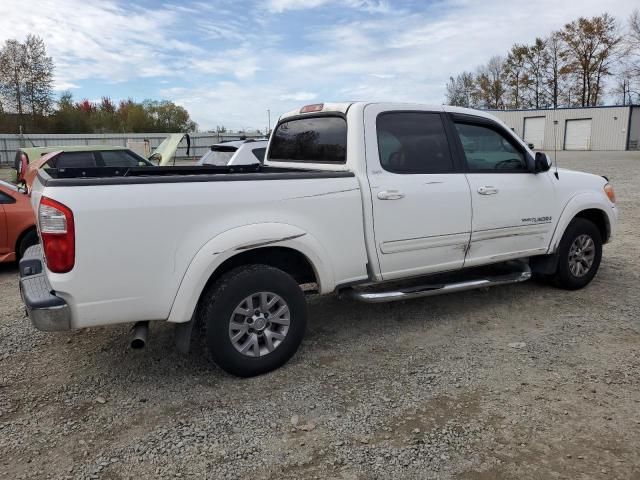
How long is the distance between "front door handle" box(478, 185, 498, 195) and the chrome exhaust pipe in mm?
2985

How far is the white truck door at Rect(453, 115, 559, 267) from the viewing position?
4715mm

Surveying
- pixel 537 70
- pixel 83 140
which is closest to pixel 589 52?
pixel 537 70

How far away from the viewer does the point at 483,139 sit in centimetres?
492

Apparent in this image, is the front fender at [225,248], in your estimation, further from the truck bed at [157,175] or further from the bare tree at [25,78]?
the bare tree at [25,78]

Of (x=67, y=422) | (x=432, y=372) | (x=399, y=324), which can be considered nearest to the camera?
(x=67, y=422)

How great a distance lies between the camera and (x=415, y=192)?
4.26 m

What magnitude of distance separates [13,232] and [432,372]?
5.77 meters

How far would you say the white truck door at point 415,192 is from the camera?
13.6ft

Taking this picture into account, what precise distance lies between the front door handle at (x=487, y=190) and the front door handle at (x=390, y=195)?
908 millimetres

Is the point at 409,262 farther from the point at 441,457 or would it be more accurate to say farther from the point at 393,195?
the point at 441,457

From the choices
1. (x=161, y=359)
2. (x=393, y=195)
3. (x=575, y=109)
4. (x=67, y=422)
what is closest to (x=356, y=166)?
(x=393, y=195)

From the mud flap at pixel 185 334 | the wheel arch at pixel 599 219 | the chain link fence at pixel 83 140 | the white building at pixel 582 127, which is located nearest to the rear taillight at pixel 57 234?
the mud flap at pixel 185 334

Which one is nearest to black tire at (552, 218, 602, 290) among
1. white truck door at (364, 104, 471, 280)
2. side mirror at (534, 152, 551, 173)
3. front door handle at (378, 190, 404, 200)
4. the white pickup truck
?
the white pickup truck

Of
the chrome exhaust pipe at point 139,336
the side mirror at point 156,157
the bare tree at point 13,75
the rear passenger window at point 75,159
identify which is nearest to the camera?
the chrome exhaust pipe at point 139,336
